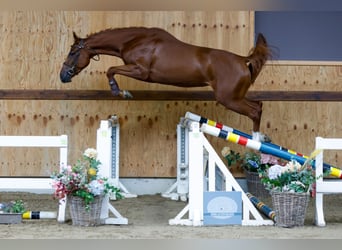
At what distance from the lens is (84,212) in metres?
3.41

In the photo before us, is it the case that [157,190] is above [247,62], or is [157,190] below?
below

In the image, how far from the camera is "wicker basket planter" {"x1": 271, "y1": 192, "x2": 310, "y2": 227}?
3.39 metres

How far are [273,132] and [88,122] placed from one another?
190cm

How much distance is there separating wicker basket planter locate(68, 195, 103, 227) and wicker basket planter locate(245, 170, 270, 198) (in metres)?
1.94

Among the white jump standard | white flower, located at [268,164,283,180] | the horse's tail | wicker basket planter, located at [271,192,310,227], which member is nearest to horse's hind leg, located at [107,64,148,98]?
the horse's tail

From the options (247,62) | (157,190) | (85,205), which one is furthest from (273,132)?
(85,205)

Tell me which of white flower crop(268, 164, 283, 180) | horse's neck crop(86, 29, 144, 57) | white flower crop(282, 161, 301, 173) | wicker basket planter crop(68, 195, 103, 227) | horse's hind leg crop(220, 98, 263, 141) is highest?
horse's neck crop(86, 29, 144, 57)

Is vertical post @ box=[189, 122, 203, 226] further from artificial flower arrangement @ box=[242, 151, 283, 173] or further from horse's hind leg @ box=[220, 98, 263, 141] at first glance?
artificial flower arrangement @ box=[242, 151, 283, 173]

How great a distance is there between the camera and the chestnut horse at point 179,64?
460 centimetres

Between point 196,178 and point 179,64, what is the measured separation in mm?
1455

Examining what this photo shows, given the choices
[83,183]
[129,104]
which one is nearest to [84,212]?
[83,183]

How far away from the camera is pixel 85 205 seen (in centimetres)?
339

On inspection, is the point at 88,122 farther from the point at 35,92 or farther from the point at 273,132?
the point at 273,132

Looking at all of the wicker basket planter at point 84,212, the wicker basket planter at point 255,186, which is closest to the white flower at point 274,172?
the wicker basket planter at point 84,212
